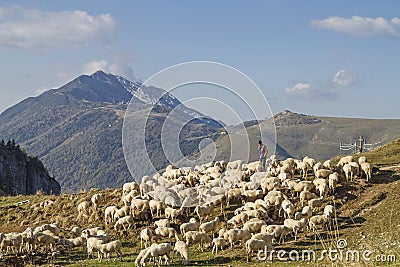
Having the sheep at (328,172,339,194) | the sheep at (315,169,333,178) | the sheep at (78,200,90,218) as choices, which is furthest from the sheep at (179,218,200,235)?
the sheep at (78,200,90,218)

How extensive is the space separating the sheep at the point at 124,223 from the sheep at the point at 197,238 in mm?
4864

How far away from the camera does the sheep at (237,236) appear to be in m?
22.2

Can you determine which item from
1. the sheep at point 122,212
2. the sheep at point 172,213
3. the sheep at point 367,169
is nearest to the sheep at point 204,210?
the sheep at point 172,213

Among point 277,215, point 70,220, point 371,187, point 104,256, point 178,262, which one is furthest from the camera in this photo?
point 70,220

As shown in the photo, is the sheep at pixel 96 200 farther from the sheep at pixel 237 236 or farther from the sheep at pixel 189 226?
the sheep at pixel 237 236

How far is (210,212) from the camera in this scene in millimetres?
27125

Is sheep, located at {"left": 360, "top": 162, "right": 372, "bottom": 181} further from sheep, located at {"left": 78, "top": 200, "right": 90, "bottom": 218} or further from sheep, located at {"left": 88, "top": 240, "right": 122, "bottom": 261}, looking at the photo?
sheep, located at {"left": 78, "top": 200, "right": 90, "bottom": 218}

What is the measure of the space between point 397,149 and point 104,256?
25357 mm

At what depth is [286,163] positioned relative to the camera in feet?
107

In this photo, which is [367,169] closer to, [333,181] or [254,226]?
[333,181]

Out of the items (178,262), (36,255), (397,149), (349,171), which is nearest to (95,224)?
(36,255)

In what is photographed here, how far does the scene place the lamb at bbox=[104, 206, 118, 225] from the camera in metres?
28.6

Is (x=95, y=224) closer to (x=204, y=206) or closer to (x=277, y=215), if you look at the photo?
(x=204, y=206)

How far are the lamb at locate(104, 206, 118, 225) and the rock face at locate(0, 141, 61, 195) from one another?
112360mm
